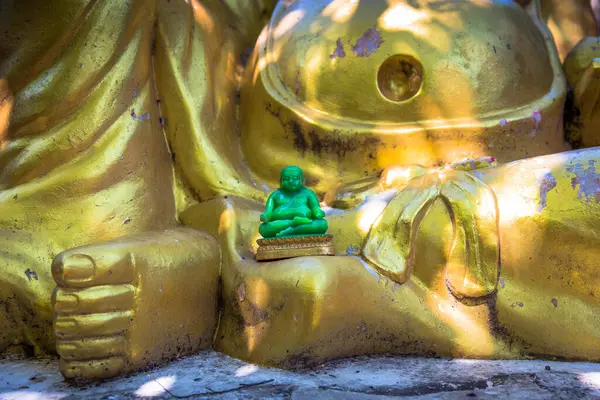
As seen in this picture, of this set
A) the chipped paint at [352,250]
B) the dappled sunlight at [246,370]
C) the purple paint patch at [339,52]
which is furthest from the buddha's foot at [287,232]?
the purple paint patch at [339,52]

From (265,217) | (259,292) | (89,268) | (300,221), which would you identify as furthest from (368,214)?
(89,268)

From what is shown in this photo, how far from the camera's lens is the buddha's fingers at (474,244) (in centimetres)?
227

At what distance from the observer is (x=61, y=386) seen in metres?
2.00

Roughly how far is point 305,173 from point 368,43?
0.66 metres

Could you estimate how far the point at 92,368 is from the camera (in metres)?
2.02

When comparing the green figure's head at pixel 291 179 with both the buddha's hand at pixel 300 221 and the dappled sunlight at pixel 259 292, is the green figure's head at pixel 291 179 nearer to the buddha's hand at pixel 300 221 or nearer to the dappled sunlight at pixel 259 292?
the buddha's hand at pixel 300 221

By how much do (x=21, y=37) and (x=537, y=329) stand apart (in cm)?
233

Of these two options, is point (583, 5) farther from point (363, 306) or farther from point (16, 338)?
point (16, 338)

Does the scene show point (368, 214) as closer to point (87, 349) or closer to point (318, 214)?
point (318, 214)

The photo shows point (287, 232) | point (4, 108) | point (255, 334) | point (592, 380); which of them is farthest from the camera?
point (4, 108)

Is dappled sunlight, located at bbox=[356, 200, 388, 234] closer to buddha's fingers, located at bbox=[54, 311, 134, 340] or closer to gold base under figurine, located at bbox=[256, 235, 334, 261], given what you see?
gold base under figurine, located at bbox=[256, 235, 334, 261]

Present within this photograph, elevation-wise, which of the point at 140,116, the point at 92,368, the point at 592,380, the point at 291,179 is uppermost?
the point at 140,116

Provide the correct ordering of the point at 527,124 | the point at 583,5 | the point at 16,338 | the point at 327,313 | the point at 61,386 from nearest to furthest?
1. the point at 61,386
2. the point at 327,313
3. the point at 16,338
4. the point at 527,124
5. the point at 583,5

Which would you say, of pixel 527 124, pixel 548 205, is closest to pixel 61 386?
pixel 548 205
